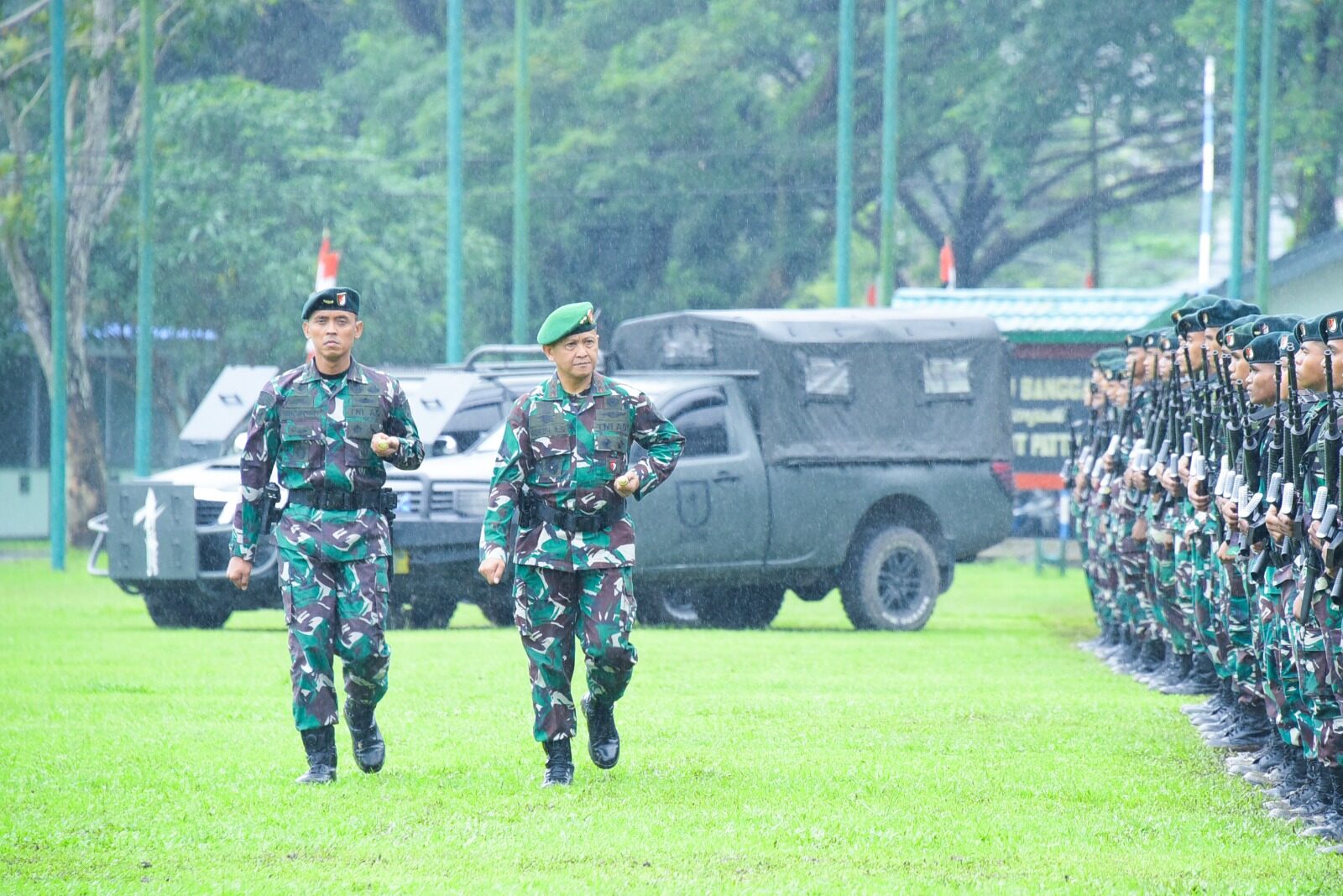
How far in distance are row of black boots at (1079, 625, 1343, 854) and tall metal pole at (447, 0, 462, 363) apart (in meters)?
12.9

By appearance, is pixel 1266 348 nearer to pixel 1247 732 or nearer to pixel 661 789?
pixel 1247 732

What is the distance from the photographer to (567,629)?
8781 mm

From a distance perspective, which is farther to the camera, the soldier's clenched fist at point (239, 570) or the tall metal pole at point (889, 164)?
the tall metal pole at point (889, 164)

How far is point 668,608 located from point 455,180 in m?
10.0

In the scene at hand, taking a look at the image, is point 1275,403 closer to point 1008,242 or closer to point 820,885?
point 820,885

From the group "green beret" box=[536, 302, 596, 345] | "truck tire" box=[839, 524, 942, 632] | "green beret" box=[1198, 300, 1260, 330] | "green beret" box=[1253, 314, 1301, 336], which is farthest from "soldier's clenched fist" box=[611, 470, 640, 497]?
"truck tire" box=[839, 524, 942, 632]

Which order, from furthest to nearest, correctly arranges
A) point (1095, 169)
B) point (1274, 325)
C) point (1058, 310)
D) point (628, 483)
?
point (1095, 169), point (1058, 310), point (1274, 325), point (628, 483)

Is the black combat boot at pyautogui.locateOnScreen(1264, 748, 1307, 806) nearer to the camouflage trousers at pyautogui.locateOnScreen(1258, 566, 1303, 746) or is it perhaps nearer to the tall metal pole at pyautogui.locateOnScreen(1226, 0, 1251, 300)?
the camouflage trousers at pyautogui.locateOnScreen(1258, 566, 1303, 746)

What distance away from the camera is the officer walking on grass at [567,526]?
28.5 feet

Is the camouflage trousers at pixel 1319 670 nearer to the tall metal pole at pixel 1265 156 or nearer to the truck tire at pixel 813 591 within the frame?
the truck tire at pixel 813 591

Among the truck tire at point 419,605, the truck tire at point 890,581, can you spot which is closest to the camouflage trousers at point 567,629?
the truck tire at point 419,605

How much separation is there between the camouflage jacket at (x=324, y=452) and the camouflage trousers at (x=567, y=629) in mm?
628

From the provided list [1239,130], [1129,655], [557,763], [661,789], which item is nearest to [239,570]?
[557,763]

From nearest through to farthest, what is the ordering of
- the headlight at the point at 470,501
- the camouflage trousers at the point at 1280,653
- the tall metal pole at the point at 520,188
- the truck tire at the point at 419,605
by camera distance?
the camouflage trousers at the point at 1280,653 < the headlight at the point at 470,501 < the truck tire at the point at 419,605 < the tall metal pole at the point at 520,188
